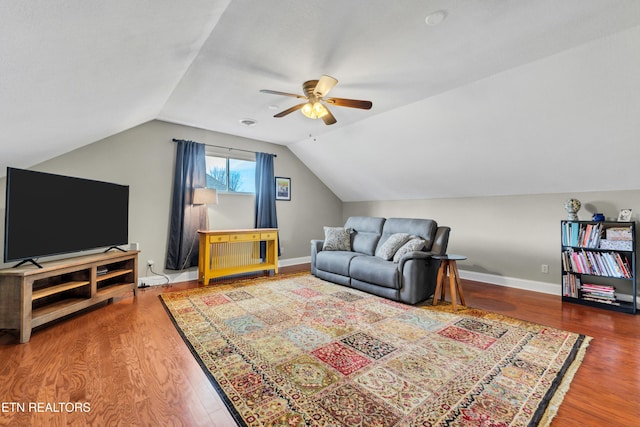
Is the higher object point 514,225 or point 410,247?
point 514,225

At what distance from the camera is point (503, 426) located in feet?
4.64

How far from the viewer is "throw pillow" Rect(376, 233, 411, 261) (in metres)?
3.76

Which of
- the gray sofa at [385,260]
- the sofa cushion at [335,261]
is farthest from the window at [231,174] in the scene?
the sofa cushion at [335,261]

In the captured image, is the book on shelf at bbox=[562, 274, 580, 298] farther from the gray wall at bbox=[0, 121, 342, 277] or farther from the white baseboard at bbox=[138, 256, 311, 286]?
the white baseboard at bbox=[138, 256, 311, 286]

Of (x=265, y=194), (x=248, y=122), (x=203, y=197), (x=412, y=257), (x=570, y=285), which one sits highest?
(x=248, y=122)

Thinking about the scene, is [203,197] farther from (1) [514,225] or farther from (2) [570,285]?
(2) [570,285]

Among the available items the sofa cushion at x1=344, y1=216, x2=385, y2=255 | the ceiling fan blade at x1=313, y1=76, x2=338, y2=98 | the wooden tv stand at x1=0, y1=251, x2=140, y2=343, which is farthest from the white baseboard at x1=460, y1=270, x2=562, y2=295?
the wooden tv stand at x1=0, y1=251, x2=140, y2=343

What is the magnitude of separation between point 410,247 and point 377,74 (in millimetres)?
2018

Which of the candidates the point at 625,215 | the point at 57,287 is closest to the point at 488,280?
the point at 625,215

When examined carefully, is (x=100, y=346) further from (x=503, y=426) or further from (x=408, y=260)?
(x=408, y=260)

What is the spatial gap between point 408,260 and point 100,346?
3026mm

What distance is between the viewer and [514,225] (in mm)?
4164

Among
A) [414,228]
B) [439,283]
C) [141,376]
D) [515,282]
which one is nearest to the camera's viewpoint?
[141,376]

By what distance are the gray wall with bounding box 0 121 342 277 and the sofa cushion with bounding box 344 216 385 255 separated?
5.74 feet
